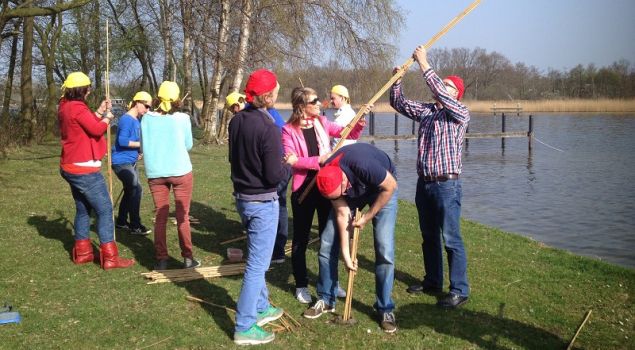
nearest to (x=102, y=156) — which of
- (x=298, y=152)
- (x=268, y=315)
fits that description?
(x=298, y=152)

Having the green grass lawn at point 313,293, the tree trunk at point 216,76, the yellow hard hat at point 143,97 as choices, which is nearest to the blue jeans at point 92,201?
the green grass lawn at point 313,293

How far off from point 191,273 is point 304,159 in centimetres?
189

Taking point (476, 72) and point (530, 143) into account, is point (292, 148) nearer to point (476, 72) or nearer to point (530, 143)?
point (530, 143)

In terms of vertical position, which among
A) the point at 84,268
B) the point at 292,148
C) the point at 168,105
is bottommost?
the point at 84,268

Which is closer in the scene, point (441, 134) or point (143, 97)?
point (441, 134)

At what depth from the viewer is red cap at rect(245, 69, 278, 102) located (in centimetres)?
Result: 418

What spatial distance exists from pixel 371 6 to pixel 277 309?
19.9 metres

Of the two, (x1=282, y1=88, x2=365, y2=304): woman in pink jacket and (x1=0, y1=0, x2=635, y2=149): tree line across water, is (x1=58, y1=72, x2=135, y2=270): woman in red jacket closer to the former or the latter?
(x1=282, y1=88, x2=365, y2=304): woman in pink jacket

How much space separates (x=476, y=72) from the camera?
99.8 meters

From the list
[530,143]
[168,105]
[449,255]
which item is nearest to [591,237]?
[449,255]

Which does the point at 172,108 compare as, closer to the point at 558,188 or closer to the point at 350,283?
the point at 350,283

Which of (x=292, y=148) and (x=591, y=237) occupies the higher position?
(x=292, y=148)

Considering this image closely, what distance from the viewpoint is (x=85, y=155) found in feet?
18.9

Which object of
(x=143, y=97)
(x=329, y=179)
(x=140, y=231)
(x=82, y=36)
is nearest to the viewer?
(x=329, y=179)
